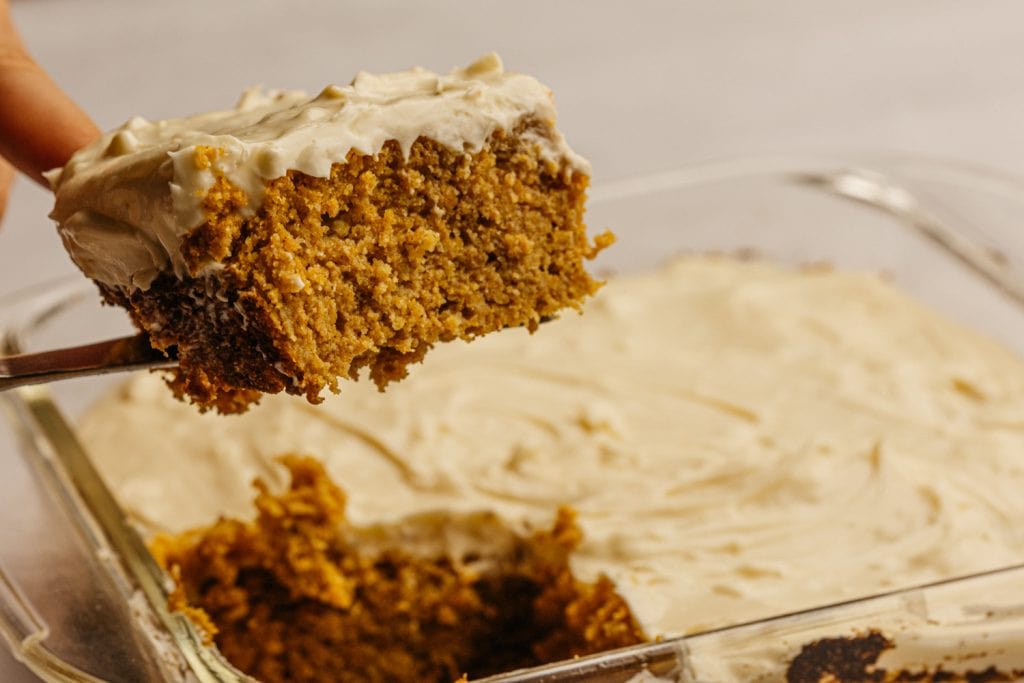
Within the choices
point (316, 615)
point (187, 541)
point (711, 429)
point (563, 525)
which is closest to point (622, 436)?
point (711, 429)

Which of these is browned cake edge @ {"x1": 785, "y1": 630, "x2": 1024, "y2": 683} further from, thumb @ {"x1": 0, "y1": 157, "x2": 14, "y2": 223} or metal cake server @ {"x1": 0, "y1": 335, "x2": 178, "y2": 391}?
thumb @ {"x1": 0, "y1": 157, "x2": 14, "y2": 223}

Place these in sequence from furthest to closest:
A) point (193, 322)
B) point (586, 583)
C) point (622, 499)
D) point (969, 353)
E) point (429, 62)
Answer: point (429, 62) → point (969, 353) → point (622, 499) → point (586, 583) → point (193, 322)

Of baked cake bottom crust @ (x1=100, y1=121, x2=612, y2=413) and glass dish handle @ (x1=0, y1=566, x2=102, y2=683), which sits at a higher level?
baked cake bottom crust @ (x1=100, y1=121, x2=612, y2=413)

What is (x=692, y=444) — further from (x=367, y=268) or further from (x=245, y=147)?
(x=245, y=147)

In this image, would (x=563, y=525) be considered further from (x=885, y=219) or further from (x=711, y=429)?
(x=885, y=219)

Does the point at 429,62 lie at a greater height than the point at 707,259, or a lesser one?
greater

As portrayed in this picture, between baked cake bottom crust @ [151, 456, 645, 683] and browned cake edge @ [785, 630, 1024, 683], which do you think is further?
baked cake bottom crust @ [151, 456, 645, 683]

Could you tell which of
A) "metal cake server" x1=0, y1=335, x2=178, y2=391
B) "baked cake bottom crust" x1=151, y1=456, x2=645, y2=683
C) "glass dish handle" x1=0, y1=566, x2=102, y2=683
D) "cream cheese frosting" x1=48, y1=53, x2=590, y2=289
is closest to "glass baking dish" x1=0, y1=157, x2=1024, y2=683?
"glass dish handle" x1=0, y1=566, x2=102, y2=683

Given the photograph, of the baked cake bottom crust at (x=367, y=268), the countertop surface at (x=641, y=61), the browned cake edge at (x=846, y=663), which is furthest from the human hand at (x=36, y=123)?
the countertop surface at (x=641, y=61)
